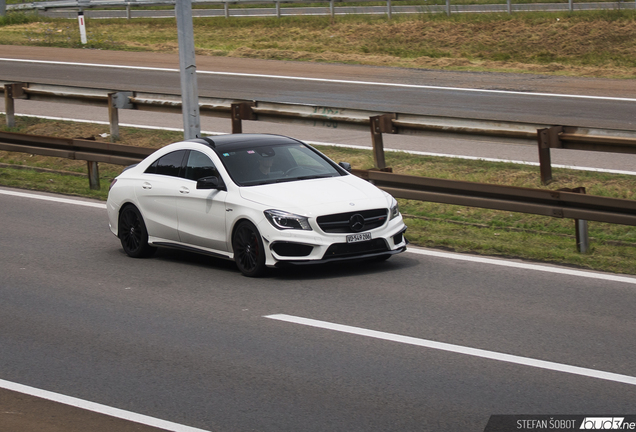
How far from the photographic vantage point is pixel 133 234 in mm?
11508

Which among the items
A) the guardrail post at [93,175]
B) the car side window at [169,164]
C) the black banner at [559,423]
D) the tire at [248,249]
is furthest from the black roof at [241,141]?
the black banner at [559,423]

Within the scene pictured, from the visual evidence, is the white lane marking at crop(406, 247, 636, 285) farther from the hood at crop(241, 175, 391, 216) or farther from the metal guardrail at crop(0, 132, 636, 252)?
the hood at crop(241, 175, 391, 216)

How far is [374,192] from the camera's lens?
10.4m

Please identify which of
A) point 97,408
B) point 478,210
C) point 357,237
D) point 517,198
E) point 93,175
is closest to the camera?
point 97,408

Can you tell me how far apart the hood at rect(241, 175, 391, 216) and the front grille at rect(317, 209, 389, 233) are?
55mm

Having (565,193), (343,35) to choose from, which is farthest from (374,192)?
(343,35)

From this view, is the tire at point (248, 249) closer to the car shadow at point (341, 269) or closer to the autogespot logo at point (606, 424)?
the car shadow at point (341, 269)

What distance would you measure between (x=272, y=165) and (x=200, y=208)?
0.96 meters

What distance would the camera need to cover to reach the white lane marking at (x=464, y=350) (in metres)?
6.84

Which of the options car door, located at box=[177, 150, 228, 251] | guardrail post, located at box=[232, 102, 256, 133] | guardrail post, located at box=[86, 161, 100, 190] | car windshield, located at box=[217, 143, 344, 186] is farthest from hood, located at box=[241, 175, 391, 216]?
guardrail post, located at box=[86, 161, 100, 190]

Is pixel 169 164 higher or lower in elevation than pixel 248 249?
higher

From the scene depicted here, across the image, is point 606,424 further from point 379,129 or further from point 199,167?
point 379,129

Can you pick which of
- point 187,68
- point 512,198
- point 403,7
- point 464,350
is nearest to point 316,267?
point 512,198

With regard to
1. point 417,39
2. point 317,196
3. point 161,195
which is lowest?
point 161,195
